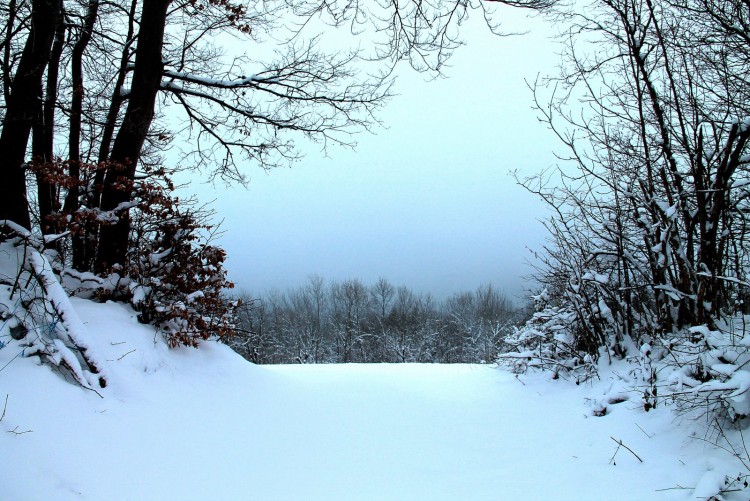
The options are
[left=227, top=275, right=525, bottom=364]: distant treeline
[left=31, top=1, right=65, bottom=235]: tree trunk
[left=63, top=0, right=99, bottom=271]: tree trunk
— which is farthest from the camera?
[left=227, top=275, right=525, bottom=364]: distant treeline

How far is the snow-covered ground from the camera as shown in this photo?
2.46m

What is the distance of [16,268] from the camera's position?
152 inches

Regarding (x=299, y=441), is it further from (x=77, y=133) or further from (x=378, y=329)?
(x=378, y=329)

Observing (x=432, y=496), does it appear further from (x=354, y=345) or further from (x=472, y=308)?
(x=472, y=308)

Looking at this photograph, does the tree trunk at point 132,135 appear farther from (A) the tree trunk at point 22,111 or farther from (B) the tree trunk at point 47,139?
(A) the tree trunk at point 22,111

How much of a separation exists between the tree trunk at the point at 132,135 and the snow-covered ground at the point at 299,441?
954mm

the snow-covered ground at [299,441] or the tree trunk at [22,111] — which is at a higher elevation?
the tree trunk at [22,111]

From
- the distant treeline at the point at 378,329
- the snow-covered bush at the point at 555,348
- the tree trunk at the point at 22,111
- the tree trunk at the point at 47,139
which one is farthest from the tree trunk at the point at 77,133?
the distant treeline at the point at 378,329

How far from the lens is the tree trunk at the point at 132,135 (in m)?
5.18

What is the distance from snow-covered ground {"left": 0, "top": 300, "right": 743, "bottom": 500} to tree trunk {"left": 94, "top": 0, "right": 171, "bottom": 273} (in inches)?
37.5

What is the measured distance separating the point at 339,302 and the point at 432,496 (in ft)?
142

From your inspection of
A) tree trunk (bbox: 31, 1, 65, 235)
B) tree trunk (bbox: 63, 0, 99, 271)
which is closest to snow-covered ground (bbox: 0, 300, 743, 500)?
tree trunk (bbox: 63, 0, 99, 271)

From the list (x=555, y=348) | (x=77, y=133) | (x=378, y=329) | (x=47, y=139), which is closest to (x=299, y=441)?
(x=555, y=348)

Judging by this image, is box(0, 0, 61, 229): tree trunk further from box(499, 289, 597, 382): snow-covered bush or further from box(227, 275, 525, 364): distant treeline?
box(227, 275, 525, 364): distant treeline
